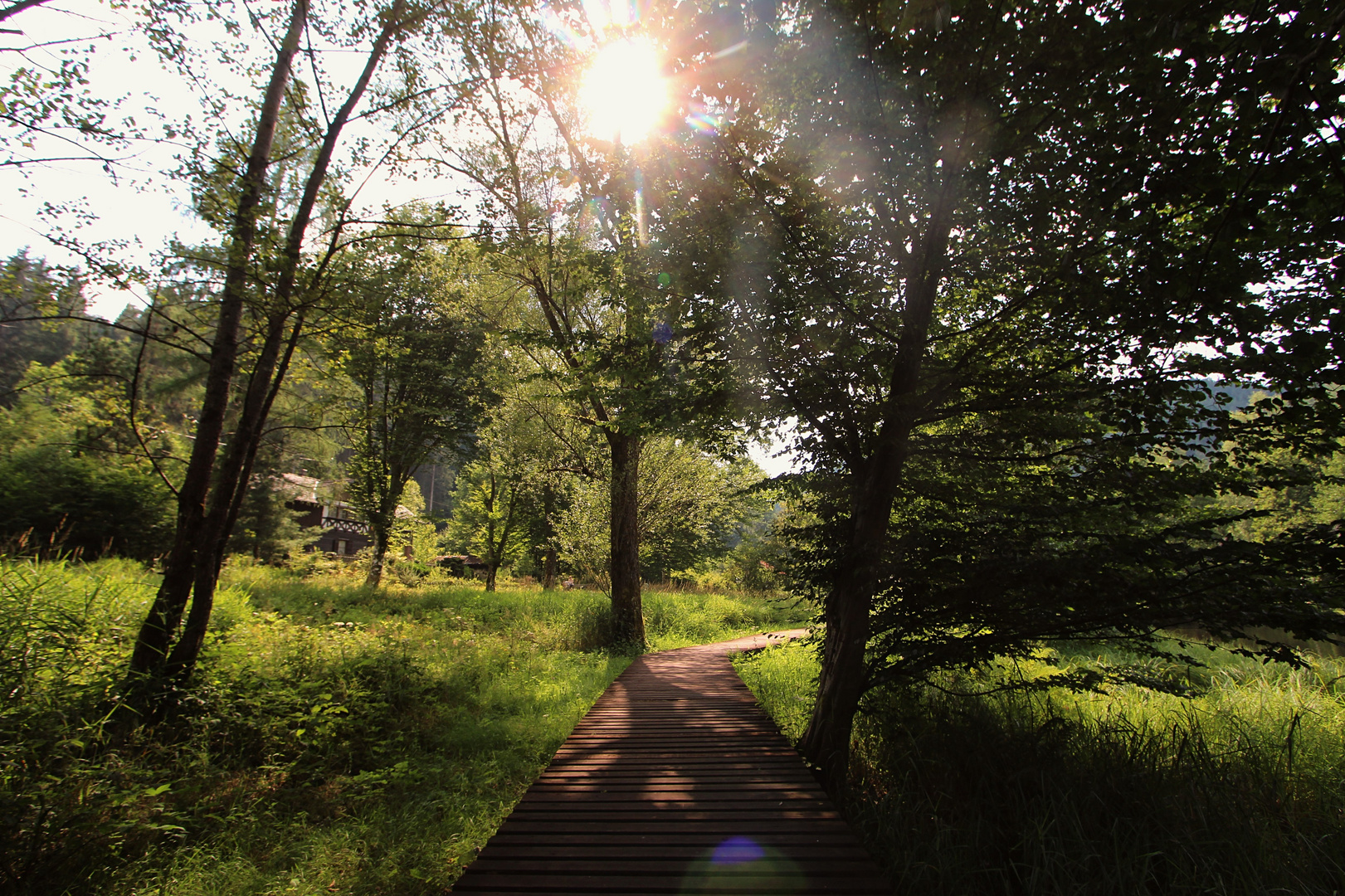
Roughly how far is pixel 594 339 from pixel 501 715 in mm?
4663

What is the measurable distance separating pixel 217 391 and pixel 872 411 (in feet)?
21.6

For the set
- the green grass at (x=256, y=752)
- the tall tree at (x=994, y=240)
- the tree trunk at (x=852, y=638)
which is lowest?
the green grass at (x=256, y=752)

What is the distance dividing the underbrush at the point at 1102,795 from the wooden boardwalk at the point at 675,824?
2.87 ft

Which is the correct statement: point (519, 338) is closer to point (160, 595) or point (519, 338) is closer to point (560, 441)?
point (560, 441)

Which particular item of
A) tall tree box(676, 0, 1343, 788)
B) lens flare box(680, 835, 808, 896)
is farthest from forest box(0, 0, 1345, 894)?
lens flare box(680, 835, 808, 896)

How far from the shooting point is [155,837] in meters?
3.69

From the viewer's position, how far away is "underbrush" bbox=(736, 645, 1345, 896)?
3.58 meters

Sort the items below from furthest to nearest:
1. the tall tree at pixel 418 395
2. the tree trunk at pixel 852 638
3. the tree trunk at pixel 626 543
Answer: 1. the tall tree at pixel 418 395
2. the tree trunk at pixel 626 543
3. the tree trunk at pixel 852 638

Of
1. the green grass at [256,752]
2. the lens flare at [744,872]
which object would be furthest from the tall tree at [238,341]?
the lens flare at [744,872]

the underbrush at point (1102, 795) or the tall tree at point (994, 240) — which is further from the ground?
the tall tree at point (994, 240)

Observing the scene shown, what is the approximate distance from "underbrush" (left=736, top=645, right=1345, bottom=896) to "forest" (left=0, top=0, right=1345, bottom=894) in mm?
46

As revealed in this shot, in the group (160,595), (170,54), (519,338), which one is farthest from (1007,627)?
(170,54)

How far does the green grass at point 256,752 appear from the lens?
346 cm

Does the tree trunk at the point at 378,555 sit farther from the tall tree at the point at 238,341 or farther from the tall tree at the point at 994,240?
the tall tree at the point at 994,240
